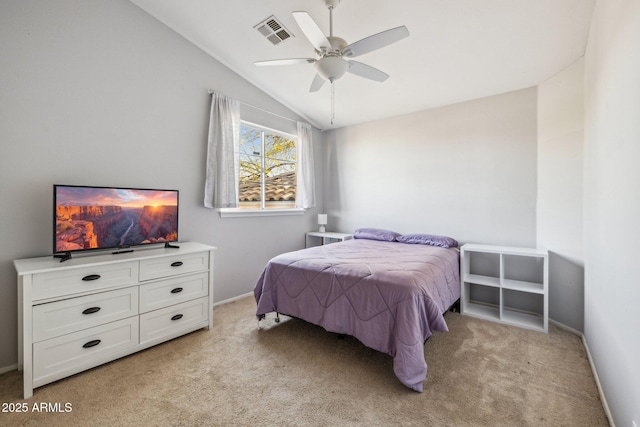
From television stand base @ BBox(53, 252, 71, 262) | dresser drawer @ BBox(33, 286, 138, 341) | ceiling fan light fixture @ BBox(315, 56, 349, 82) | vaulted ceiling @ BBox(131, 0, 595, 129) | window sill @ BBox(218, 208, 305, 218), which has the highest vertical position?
vaulted ceiling @ BBox(131, 0, 595, 129)

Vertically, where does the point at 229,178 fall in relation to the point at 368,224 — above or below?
above

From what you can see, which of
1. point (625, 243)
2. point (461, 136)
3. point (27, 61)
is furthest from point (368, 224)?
point (27, 61)

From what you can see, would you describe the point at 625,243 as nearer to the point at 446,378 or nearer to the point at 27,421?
the point at 446,378

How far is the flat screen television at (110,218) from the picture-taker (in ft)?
6.73

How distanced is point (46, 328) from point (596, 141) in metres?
4.03

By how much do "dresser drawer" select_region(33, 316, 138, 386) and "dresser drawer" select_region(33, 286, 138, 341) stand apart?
46 mm

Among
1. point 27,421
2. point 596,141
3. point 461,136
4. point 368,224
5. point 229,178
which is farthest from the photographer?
point 368,224

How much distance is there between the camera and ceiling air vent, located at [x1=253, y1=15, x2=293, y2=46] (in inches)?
102

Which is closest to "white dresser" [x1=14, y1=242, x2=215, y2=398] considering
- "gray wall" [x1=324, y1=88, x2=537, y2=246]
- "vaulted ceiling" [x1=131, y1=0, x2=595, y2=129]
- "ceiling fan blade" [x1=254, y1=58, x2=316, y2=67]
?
"ceiling fan blade" [x1=254, y1=58, x2=316, y2=67]

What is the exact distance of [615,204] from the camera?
1.47 meters

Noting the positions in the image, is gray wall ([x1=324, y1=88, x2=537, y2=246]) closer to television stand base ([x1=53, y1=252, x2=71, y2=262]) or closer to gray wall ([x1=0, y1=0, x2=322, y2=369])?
gray wall ([x1=0, y1=0, x2=322, y2=369])

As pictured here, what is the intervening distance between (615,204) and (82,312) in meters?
3.43

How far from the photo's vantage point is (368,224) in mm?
4465

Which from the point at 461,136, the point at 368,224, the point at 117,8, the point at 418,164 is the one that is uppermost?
the point at 117,8
